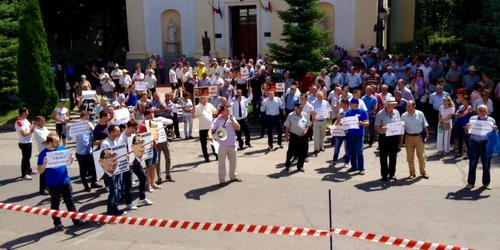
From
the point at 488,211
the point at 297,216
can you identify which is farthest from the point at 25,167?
the point at 488,211

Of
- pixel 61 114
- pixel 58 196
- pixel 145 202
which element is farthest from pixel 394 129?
pixel 61 114

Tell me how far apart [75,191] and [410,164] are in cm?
764

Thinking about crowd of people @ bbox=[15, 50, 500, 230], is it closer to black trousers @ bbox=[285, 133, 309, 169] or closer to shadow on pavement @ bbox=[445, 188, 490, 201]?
black trousers @ bbox=[285, 133, 309, 169]

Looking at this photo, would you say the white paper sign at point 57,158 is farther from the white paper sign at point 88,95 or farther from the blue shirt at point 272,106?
the white paper sign at point 88,95

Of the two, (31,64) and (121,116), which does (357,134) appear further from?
(31,64)

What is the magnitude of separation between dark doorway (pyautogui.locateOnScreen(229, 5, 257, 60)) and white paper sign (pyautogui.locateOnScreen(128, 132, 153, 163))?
2145 cm

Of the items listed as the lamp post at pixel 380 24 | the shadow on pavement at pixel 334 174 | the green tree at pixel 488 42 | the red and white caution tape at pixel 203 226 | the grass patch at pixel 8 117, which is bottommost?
the shadow on pavement at pixel 334 174

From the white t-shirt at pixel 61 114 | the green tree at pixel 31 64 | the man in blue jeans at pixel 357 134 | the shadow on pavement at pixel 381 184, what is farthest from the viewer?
the green tree at pixel 31 64

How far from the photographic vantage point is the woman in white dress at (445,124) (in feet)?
44.4

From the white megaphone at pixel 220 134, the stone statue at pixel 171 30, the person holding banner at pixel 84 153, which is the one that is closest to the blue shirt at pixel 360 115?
the white megaphone at pixel 220 134

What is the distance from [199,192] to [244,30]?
21.4 metres

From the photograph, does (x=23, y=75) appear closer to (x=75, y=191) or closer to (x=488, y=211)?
(x=75, y=191)

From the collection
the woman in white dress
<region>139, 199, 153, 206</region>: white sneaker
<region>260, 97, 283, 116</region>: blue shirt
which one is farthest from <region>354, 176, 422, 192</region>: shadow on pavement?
<region>139, 199, 153, 206</region>: white sneaker

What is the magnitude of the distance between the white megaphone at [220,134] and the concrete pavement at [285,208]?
1.10 metres
